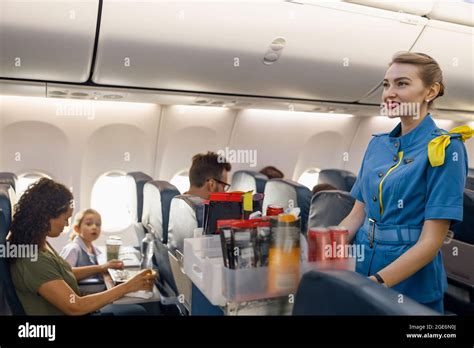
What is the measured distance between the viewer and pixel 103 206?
426 cm

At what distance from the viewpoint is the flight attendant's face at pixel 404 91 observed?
138cm

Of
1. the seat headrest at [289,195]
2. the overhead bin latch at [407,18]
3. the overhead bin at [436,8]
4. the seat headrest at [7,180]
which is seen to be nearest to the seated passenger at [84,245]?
the seat headrest at [7,180]

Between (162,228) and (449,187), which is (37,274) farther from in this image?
(449,187)

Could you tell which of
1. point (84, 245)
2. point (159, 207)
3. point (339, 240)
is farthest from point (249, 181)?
point (339, 240)

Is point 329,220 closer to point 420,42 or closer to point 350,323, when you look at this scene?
point 350,323

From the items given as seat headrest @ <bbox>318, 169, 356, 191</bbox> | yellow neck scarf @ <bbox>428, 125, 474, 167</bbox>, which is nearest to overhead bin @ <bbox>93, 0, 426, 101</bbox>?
seat headrest @ <bbox>318, 169, 356, 191</bbox>

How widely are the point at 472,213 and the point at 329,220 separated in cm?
79

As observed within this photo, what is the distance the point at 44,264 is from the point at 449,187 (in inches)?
59.3

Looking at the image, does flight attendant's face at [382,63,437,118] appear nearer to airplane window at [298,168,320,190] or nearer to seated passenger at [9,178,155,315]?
seated passenger at [9,178,155,315]

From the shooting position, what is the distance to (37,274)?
1703 millimetres

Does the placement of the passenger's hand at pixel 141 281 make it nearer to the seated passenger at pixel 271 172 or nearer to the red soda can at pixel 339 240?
the red soda can at pixel 339 240

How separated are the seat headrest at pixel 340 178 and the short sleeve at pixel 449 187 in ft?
7.82

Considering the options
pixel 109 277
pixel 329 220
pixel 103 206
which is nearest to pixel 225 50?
pixel 329 220

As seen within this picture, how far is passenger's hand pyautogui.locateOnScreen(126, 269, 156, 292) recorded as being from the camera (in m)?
2.05
